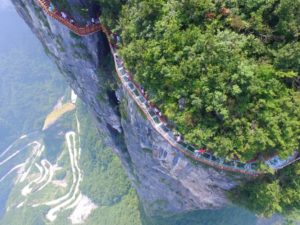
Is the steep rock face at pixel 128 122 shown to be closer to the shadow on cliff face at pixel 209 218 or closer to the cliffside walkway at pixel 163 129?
the cliffside walkway at pixel 163 129

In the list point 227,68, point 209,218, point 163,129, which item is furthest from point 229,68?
point 209,218

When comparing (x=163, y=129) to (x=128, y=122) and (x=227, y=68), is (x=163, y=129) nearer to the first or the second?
(x=128, y=122)

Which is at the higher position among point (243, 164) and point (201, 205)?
point (243, 164)

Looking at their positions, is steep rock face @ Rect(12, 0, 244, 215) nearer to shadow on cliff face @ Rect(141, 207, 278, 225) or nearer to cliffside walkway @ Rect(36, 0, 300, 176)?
cliffside walkway @ Rect(36, 0, 300, 176)

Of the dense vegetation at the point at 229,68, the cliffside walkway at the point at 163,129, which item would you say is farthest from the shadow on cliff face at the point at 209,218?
the dense vegetation at the point at 229,68

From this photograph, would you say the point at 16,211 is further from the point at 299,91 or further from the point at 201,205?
the point at 299,91

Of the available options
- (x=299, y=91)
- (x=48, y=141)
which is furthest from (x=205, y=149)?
(x=48, y=141)

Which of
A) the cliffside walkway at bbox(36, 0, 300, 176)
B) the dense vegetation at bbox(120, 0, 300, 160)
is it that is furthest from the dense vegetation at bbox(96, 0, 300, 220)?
the cliffside walkway at bbox(36, 0, 300, 176)
